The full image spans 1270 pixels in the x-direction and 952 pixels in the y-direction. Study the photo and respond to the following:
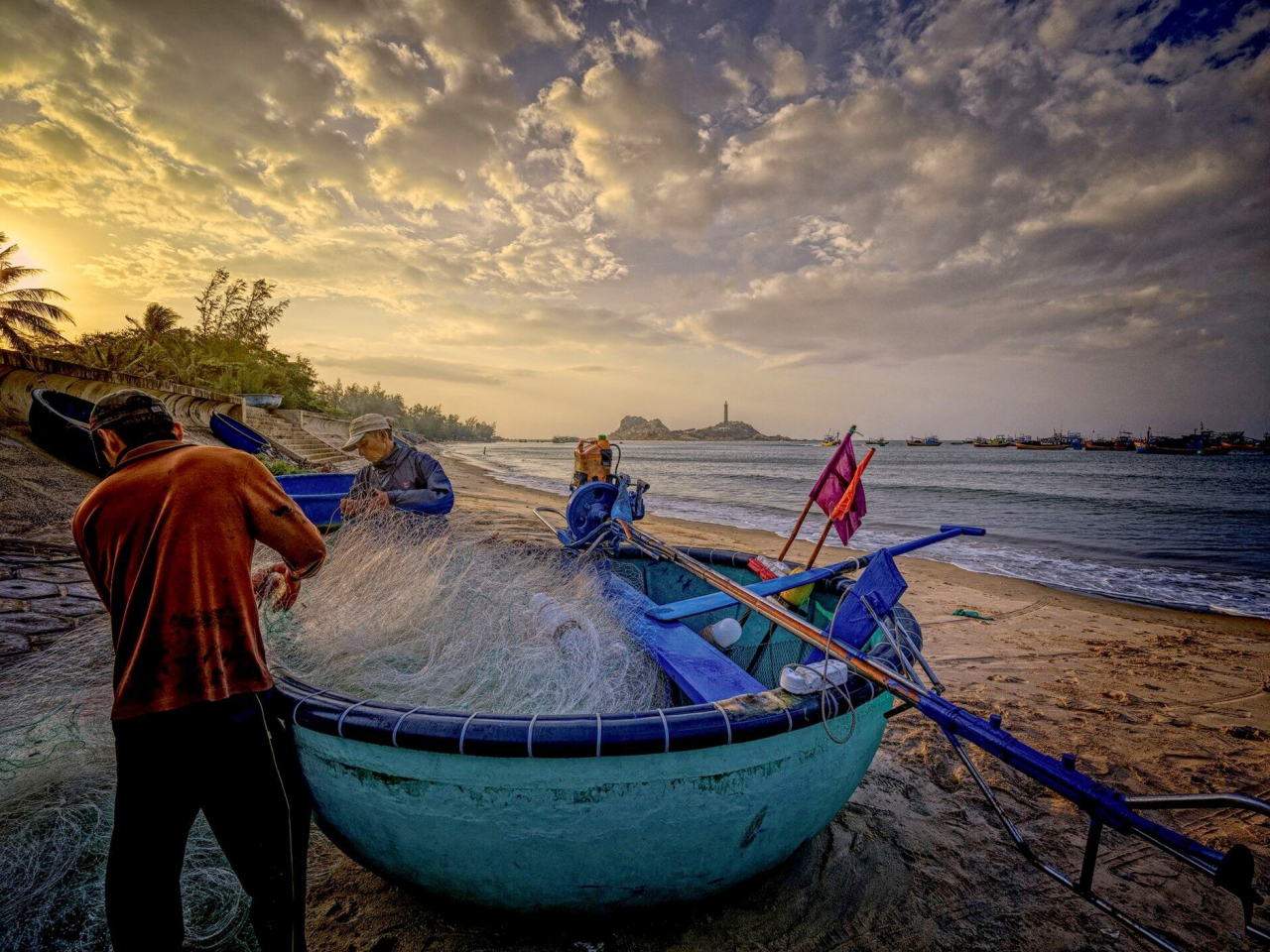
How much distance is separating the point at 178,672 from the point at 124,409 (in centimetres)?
104

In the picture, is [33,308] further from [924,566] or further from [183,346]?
[924,566]

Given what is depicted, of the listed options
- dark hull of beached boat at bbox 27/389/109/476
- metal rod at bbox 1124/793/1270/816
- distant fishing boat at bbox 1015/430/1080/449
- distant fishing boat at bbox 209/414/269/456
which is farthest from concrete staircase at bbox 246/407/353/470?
distant fishing boat at bbox 1015/430/1080/449

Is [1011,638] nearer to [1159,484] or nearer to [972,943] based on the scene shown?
[972,943]

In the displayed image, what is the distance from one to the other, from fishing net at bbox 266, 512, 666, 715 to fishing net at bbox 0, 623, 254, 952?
1.05 meters

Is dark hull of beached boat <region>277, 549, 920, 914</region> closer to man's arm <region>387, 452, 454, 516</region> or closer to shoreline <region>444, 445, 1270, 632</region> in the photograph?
man's arm <region>387, 452, 454, 516</region>

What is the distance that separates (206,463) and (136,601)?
545 millimetres

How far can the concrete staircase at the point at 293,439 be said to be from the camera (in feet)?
69.5

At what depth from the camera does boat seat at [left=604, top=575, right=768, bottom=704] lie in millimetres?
2949

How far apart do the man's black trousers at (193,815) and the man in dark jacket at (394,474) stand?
3.52 meters

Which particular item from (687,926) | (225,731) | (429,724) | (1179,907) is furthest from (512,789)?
(1179,907)

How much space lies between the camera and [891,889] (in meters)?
2.95

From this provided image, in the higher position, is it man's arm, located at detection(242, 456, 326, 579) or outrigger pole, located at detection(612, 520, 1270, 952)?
man's arm, located at detection(242, 456, 326, 579)

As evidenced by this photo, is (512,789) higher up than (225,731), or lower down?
lower down

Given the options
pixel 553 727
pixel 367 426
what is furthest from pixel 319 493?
pixel 553 727
